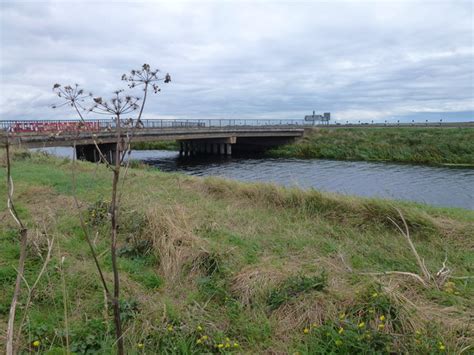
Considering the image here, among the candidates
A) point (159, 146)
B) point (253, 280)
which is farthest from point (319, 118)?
point (253, 280)

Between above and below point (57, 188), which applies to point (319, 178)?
below

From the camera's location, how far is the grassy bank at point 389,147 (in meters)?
35.0

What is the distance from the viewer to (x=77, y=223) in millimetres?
6500

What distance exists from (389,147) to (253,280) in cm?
3843

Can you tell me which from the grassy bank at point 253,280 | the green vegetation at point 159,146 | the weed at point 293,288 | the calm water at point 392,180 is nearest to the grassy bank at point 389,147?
the calm water at point 392,180

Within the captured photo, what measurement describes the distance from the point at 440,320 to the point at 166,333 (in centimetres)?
250

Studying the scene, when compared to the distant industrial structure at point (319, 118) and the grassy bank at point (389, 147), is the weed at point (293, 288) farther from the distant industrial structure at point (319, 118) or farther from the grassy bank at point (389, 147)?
the distant industrial structure at point (319, 118)

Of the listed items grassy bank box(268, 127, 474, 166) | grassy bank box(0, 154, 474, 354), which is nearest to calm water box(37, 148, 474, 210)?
grassy bank box(268, 127, 474, 166)

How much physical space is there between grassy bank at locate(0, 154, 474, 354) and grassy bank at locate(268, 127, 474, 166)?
A: 3158cm

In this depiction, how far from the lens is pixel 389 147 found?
38938 millimetres

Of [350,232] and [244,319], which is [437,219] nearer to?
[350,232]

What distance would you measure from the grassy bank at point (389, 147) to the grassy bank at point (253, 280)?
3158 centimetres

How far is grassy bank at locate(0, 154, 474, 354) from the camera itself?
3248 mm

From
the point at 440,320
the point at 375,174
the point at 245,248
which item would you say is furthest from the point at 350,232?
the point at 375,174
